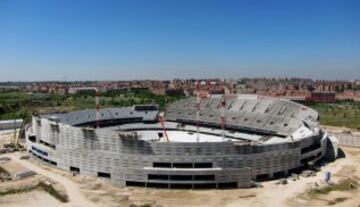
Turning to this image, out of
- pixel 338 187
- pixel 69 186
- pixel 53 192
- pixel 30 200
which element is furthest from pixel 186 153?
pixel 338 187

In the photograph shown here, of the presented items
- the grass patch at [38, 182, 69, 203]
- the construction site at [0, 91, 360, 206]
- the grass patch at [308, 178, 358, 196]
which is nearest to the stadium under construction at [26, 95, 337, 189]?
the construction site at [0, 91, 360, 206]

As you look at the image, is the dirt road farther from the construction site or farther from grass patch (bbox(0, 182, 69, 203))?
grass patch (bbox(0, 182, 69, 203))

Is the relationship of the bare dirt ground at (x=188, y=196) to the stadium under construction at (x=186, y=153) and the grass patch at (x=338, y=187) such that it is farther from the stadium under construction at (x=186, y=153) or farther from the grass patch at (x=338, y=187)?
the stadium under construction at (x=186, y=153)

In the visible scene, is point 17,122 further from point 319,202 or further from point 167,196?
point 319,202

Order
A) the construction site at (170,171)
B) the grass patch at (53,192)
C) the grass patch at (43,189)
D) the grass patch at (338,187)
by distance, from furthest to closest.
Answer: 1. the grass patch at (338,187)
2. the construction site at (170,171)
3. the grass patch at (43,189)
4. the grass patch at (53,192)

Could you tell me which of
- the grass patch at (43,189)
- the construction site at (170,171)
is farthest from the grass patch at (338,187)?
the grass patch at (43,189)
